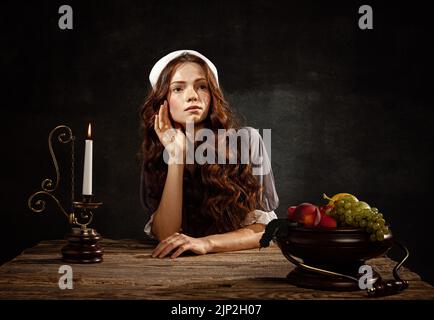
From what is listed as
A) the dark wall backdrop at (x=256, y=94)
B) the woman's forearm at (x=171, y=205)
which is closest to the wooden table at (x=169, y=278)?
the woman's forearm at (x=171, y=205)

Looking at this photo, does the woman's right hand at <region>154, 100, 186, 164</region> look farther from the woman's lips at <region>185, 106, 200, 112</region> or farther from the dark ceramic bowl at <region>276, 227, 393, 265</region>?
the dark ceramic bowl at <region>276, 227, 393, 265</region>

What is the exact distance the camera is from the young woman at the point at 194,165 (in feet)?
10.2

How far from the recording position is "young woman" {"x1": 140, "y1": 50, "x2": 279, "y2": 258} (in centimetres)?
312

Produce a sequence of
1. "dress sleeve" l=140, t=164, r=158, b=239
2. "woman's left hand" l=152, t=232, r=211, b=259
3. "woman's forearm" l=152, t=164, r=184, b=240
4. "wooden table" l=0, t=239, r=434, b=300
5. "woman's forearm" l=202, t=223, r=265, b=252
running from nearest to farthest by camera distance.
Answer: "wooden table" l=0, t=239, r=434, b=300 → "woman's left hand" l=152, t=232, r=211, b=259 → "woman's forearm" l=202, t=223, r=265, b=252 → "woman's forearm" l=152, t=164, r=184, b=240 → "dress sleeve" l=140, t=164, r=158, b=239

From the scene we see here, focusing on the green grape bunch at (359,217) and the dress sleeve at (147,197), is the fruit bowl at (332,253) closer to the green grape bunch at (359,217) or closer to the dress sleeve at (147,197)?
the green grape bunch at (359,217)

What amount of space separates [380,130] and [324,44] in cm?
85

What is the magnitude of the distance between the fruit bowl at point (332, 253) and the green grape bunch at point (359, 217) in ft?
0.08

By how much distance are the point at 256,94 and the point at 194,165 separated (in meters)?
1.96

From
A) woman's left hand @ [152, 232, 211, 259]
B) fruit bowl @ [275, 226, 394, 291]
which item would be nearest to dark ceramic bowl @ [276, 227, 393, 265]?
fruit bowl @ [275, 226, 394, 291]

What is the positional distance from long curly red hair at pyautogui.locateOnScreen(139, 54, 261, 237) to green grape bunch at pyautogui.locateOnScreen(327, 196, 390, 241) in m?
1.19

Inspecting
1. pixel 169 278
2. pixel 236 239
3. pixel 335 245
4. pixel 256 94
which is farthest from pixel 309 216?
pixel 256 94

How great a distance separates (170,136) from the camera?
10.5 feet

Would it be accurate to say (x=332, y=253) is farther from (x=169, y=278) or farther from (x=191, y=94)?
(x=191, y=94)

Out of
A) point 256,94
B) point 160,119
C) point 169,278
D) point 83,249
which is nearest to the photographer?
point 169,278
